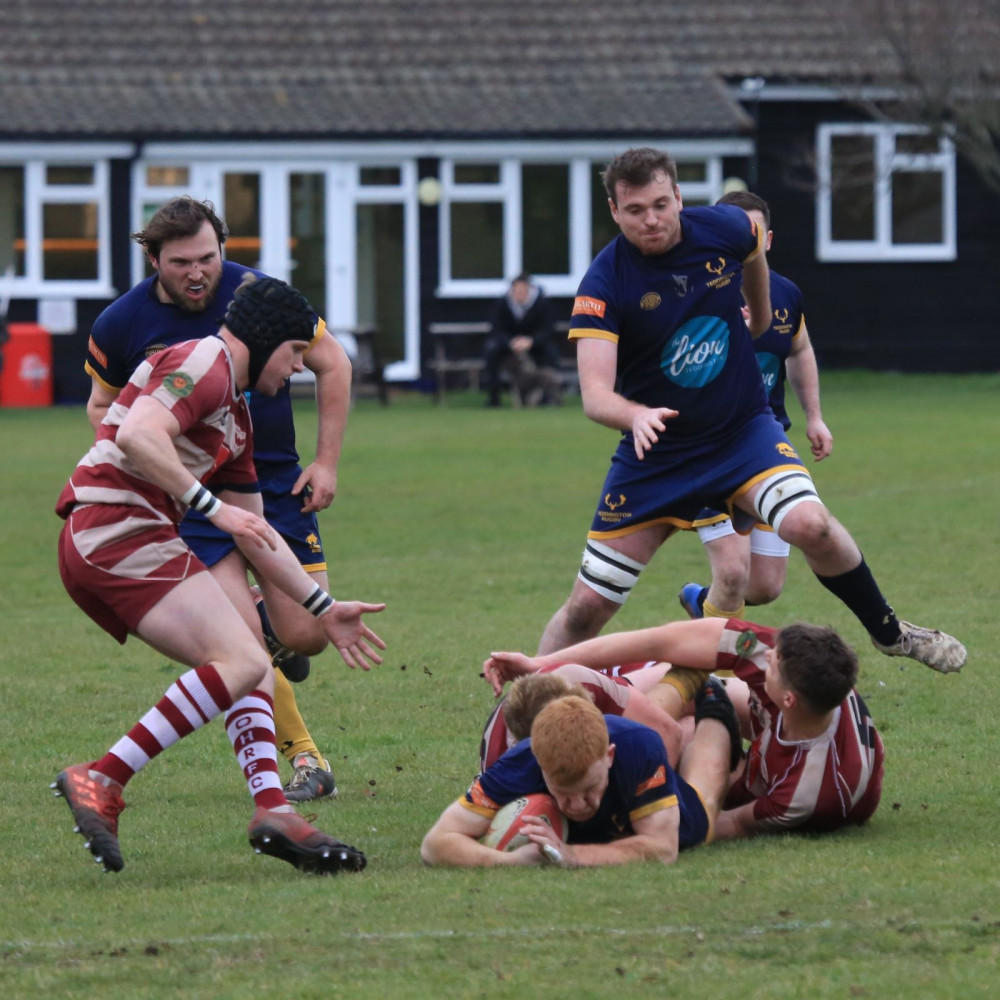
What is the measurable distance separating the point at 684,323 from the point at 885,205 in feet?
82.2

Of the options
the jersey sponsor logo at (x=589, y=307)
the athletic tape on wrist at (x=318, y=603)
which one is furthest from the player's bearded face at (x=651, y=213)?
the athletic tape on wrist at (x=318, y=603)

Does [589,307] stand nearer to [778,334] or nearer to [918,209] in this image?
[778,334]

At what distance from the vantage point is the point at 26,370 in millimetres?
28109

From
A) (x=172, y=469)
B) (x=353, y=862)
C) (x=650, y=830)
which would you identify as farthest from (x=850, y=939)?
(x=172, y=469)

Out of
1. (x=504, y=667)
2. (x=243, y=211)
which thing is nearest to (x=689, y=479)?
(x=504, y=667)

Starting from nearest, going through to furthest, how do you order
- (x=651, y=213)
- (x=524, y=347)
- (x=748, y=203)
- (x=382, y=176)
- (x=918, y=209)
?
(x=651, y=213) < (x=748, y=203) < (x=524, y=347) < (x=382, y=176) < (x=918, y=209)

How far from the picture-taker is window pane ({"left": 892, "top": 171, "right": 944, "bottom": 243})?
31.7 meters

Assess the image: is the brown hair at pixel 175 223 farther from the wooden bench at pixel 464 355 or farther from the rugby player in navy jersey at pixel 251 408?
the wooden bench at pixel 464 355

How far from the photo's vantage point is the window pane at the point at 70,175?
1137 inches

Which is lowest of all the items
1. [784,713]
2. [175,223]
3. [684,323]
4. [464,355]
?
[464,355]

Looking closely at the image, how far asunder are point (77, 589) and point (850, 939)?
255 cm

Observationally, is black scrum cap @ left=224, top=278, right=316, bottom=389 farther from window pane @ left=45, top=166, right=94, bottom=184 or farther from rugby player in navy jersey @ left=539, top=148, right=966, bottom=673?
window pane @ left=45, top=166, right=94, bottom=184

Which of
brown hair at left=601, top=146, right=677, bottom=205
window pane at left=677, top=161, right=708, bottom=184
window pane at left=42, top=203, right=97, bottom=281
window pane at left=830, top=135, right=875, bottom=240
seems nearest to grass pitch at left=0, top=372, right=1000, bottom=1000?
brown hair at left=601, top=146, right=677, bottom=205

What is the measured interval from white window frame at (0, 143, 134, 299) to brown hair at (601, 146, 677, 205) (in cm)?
2241
